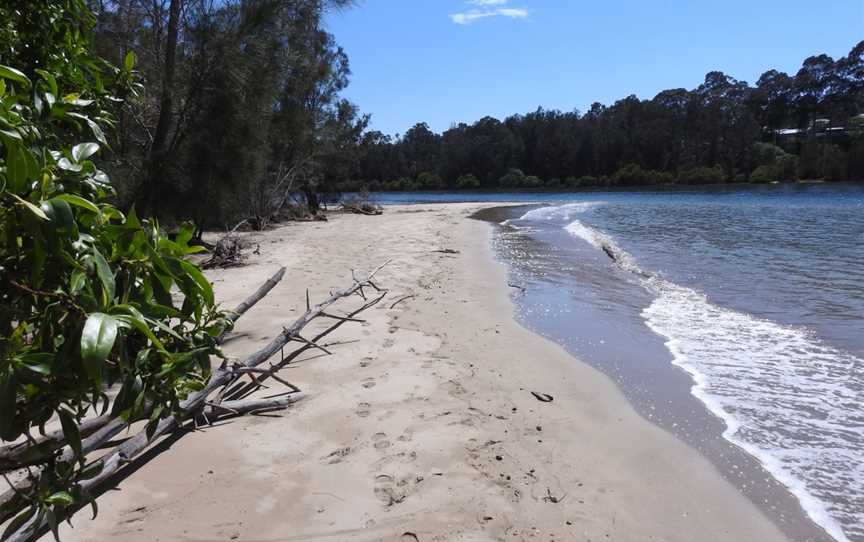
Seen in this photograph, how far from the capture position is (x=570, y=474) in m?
3.24

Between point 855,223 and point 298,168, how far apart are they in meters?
23.1

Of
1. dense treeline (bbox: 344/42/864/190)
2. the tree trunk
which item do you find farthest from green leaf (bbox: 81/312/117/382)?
dense treeline (bbox: 344/42/864/190)

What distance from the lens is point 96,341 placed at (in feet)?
3.21

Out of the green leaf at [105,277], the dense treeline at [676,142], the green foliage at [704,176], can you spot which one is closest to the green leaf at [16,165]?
the green leaf at [105,277]

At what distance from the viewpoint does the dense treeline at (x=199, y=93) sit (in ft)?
29.2

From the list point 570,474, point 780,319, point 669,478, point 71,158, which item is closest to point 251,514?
point 570,474

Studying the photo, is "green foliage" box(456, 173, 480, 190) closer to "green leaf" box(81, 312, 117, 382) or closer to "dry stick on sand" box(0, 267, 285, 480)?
"dry stick on sand" box(0, 267, 285, 480)

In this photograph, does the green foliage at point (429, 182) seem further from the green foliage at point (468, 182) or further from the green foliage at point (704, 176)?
the green foliage at point (704, 176)

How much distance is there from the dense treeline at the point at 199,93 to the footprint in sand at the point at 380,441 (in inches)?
167

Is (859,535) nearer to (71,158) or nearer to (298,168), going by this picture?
(71,158)

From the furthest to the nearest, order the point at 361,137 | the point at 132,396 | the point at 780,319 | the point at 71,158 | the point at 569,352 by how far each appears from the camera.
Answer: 1. the point at 361,137
2. the point at 780,319
3. the point at 569,352
4. the point at 71,158
5. the point at 132,396

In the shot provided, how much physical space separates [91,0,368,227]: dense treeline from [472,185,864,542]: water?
5.78m

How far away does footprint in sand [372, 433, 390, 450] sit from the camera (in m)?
3.46

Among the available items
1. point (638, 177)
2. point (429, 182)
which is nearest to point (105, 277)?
point (638, 177)
